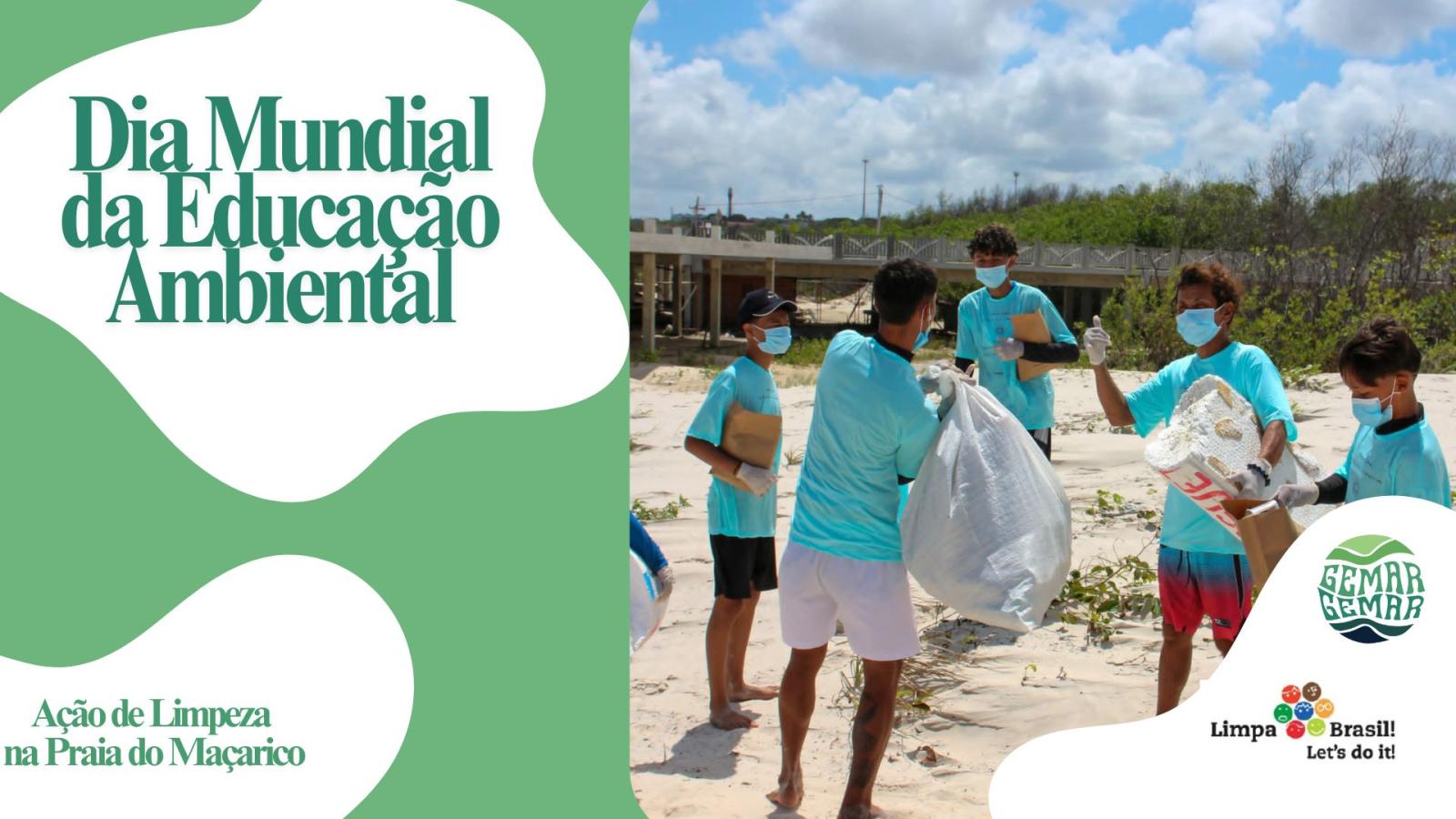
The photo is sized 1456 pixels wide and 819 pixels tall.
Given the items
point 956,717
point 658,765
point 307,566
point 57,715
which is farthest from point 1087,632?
point 57,715

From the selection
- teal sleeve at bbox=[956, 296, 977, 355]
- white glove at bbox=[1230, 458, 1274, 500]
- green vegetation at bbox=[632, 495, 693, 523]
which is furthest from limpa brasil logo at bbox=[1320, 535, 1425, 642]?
green vegetation at bbox=[632, 495, 693, 523]

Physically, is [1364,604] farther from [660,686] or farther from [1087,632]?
[660,686]

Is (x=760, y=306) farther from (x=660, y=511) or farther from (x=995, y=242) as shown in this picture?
(x=660, y=511)

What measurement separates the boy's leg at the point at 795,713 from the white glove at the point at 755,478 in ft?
1.72

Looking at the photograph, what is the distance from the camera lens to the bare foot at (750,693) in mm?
4156

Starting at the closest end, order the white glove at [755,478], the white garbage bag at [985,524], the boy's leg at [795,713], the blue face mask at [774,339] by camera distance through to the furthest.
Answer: the white garbage bag at [985,524]
the boy's leg at [795,713]
the white glove at [755,478]
the blue face mask at [774,339]

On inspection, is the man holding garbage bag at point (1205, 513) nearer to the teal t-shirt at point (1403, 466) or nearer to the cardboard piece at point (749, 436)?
the teal t-shirt at point (1403, 466)

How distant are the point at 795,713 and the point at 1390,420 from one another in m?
1.79

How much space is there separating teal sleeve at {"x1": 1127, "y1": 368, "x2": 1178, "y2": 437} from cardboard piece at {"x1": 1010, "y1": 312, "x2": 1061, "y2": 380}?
0.94 meters

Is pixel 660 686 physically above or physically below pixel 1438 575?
below

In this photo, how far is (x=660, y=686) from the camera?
4336mm

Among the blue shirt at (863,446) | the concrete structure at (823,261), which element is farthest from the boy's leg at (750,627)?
the concrete structure at (823,261)

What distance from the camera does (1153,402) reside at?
3498mm

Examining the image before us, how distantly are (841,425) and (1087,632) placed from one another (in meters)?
2.19
